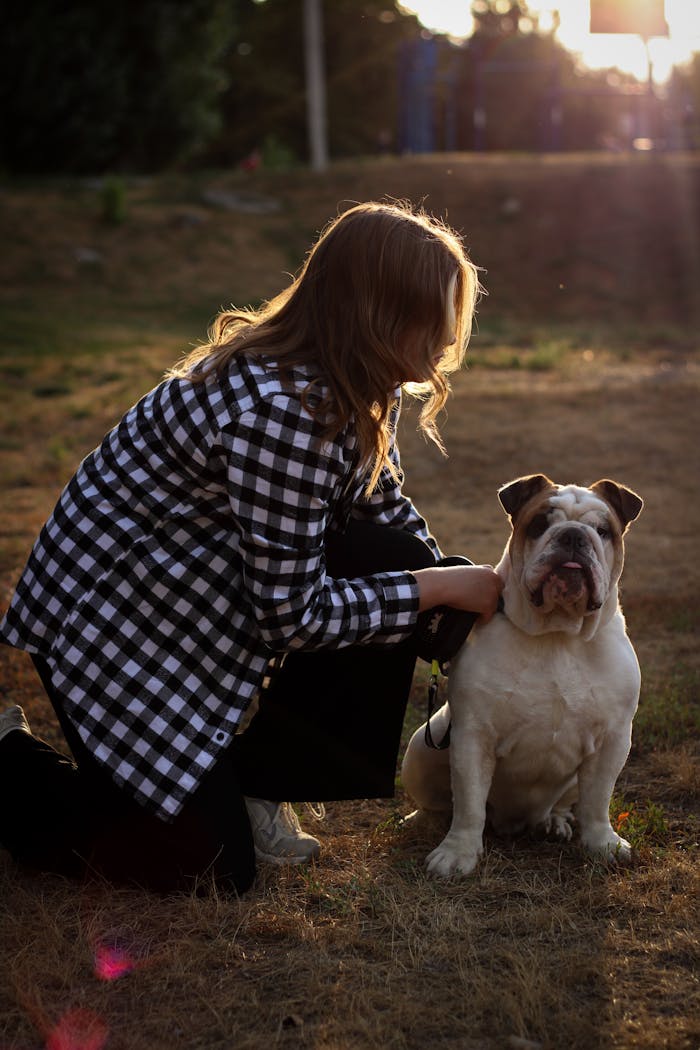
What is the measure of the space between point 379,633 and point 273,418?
0.66 metres

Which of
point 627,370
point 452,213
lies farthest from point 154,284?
point 627,370

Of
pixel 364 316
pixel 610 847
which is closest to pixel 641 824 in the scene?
pixel 610 847

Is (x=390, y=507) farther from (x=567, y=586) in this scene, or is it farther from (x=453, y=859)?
(x=453, y=859)

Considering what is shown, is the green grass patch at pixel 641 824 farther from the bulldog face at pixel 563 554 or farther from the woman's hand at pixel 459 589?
the woman's hand at pixel 459 589

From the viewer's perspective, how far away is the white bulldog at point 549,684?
302cm

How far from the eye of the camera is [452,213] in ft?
61.5

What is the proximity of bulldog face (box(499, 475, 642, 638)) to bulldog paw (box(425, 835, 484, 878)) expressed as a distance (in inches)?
24.3

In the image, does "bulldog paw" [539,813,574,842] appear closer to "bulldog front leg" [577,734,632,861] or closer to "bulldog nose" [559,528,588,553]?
"bulldog front leg" [577,734,632,861]

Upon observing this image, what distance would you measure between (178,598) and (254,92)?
33.3 m

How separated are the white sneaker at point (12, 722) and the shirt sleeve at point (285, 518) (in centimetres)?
88

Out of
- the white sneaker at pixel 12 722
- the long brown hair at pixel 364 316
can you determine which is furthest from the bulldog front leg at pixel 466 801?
the white sneaker at pixel 12 722

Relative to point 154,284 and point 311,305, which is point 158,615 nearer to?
point 311,305

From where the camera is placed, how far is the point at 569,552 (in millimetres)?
2951

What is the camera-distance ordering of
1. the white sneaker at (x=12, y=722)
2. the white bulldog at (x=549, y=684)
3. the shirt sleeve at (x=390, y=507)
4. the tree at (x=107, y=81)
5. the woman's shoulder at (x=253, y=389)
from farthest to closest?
1. the tree at (x=107, y=81)
2. the shirt sleeve at (x=390, y=507)
3. the white sneaker at (x=12, y=722)
4. the white bulldog at (x=549, y=684)
5. the woman's shoulder at (x=253, y=389)
